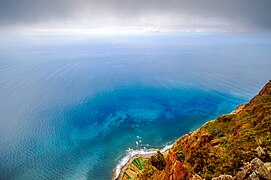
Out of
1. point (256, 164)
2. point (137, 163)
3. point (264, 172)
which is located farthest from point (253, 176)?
point (137, 163)

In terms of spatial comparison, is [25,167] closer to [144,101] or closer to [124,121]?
[124,121]

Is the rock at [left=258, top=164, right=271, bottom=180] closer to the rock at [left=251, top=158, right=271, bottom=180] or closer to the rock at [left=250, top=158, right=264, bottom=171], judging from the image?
the rock at [left=251, top=158, right=271, bottom=180]

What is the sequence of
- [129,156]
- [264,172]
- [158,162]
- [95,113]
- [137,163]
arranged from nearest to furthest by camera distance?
[264,172] → [158,162] → [137,163] → [129,156] → [95,113]

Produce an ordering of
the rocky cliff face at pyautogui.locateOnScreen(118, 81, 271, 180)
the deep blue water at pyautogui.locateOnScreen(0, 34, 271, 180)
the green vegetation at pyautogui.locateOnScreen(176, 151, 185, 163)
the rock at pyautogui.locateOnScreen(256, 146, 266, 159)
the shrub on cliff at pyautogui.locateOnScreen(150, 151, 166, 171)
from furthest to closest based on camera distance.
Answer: the deep blue water at pyautogui.locateOnScreen(0, 34, 271, 180), the shrub on cliff at pyautogui.locateOnScreen(150, 151, 166, 171), the green vegetation at pyautogui.locateOnScreen(176, 151, 185, 163), the rock at pyautogui.locateOnScreen(256, 146, 266, 159), the rocky cliff face at pyautogui.locateOnScreen(118, 81, 271, 180)

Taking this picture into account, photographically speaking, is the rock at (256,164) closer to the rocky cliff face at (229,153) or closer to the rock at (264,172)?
the rocky cliff face at (229,153)

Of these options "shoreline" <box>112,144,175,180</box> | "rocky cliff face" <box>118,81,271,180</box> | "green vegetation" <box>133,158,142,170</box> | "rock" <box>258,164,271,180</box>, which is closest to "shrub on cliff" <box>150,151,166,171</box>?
"rocky cliff face" <box>118,81,271,180</box>

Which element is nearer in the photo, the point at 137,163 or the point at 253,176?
the point at 253,176

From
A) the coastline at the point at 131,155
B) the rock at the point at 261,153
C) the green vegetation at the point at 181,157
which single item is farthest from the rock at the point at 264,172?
the coastline at the point at 131,155

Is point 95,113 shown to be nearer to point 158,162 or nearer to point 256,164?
point 158,162

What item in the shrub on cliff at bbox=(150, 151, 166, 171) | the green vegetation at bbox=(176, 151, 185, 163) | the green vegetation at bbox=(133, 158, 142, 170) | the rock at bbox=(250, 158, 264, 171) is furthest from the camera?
the green vegetation at bbox=(133, 158, 142, 170)
